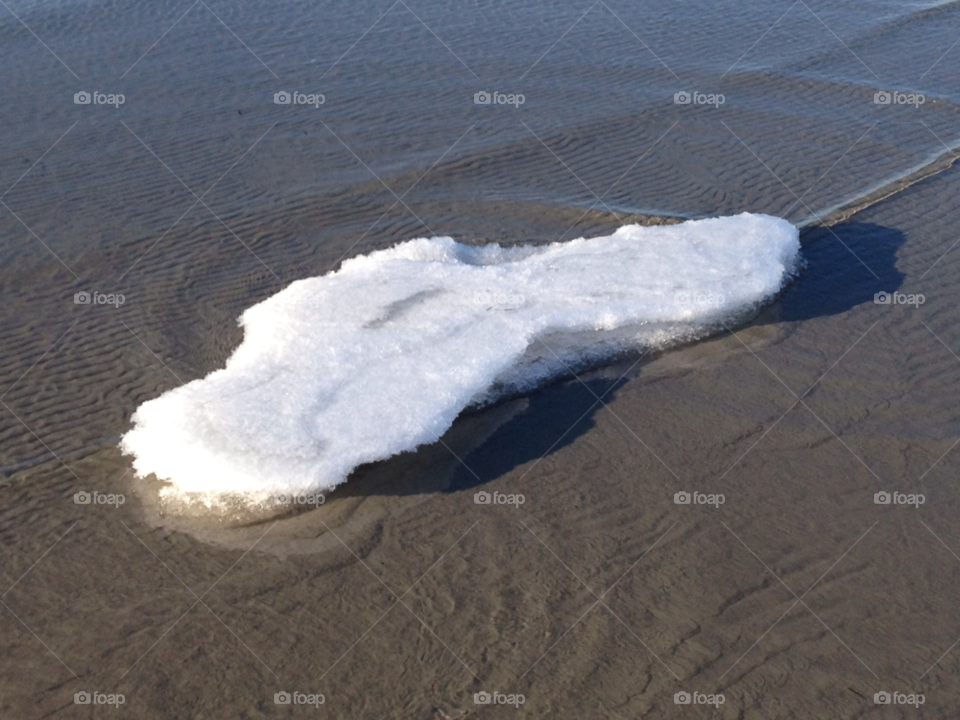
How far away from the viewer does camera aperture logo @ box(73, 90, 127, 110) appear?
12.7 m

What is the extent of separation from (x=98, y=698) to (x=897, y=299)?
827 centimetres

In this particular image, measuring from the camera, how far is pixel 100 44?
14000 mm

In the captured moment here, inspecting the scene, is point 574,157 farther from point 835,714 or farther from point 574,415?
point 835,714

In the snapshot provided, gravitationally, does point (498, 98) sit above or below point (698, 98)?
below

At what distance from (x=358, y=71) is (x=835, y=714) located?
10946 millimetres

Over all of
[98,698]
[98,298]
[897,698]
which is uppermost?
[897,698]

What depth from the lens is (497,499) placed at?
741cm

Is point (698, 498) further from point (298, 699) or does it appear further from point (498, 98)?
point (498, 98)

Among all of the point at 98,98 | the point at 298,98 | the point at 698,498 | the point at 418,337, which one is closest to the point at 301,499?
the point at 418,337

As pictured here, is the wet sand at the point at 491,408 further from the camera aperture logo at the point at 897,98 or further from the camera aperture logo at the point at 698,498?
the camera aperture logo at the point at 897,98

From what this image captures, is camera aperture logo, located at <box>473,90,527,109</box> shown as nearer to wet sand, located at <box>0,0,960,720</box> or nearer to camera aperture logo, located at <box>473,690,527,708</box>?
wet sand, located at <box>0,0,960,720</box>

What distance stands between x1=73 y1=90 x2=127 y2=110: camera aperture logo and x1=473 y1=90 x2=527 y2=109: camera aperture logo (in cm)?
483

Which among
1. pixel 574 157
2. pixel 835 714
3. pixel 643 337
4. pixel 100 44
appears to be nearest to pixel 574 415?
pixel 643 337

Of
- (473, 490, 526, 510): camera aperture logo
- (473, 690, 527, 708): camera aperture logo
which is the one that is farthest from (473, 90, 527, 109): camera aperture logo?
(473, 690, 527, 708): camera aperture logo
